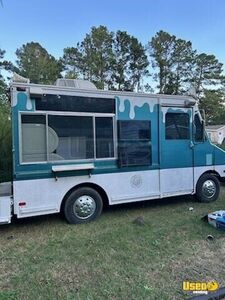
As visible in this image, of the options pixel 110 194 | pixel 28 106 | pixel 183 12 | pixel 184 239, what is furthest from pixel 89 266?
pixel 183 12

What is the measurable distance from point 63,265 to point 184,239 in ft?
6.70

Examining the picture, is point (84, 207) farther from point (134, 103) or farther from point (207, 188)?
point (207, 188)

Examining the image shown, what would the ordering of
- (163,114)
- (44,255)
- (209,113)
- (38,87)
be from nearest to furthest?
(44,255) < (38,87) < (163,114) < (209,113)

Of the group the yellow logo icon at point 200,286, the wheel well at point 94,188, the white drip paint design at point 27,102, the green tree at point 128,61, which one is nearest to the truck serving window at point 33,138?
the white drip paint design at point 27,102

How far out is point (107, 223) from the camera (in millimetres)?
5895

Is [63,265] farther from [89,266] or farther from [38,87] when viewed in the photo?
[38,87]

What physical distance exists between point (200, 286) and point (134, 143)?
328 centimetres

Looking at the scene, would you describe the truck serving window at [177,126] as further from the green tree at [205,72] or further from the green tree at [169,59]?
A: the green tree at [205,72]

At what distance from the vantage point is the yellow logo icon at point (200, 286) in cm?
352

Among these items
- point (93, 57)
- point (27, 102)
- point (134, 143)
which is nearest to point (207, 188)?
point (134, 143)

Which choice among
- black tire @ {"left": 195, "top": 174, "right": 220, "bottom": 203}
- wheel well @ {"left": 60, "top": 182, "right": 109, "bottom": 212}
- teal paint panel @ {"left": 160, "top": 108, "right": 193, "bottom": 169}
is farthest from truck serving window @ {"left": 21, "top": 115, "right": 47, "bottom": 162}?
black tire @ {"left": 195, "top": 174, "right": 220, "bottom": 203}

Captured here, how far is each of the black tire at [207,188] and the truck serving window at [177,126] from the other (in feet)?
3.82

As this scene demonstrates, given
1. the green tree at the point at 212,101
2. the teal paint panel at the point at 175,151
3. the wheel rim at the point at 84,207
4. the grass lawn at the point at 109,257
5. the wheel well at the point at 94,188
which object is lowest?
the grass lawn at the point at 109,257

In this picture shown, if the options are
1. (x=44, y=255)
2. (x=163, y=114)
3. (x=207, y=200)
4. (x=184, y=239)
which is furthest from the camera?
(x=207, y=200)
